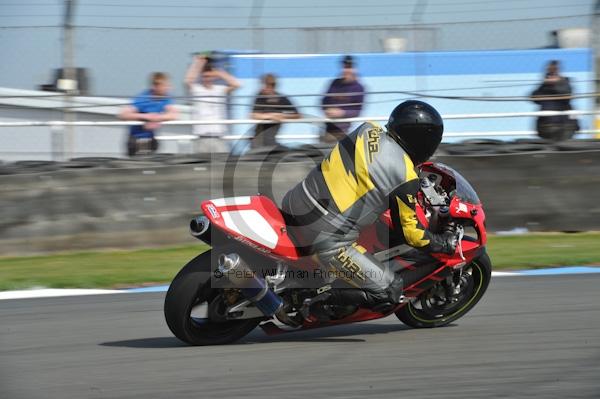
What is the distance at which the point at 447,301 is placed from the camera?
6.03 metres

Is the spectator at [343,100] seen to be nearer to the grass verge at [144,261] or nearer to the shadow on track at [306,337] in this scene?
the grass verge at [144,261]

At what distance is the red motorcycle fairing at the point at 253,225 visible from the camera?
17.3ft

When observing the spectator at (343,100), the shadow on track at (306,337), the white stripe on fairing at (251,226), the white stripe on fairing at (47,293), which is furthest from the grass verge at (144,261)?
the white stripe on fairing at (251,226)

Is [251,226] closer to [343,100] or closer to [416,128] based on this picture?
[416,128]

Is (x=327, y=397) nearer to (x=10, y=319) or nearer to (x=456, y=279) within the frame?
(x=456, y=279)

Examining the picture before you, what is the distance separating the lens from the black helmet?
541 cm

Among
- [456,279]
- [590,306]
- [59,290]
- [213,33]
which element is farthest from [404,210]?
[213,33]

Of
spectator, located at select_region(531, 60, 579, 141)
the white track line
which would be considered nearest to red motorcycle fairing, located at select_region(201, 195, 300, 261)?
the white track line

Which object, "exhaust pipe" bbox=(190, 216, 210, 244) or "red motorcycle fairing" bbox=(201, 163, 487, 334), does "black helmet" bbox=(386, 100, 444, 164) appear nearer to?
"red motorcycle fairing" bbox=(201, 163, 487, 334)

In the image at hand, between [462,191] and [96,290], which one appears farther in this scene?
[96,290]

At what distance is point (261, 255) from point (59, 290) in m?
3.29

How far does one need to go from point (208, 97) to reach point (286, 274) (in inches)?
216

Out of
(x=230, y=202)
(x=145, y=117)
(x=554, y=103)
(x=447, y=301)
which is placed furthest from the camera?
(x=554, y=103)

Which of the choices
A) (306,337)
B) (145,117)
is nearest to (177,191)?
(145,117)
